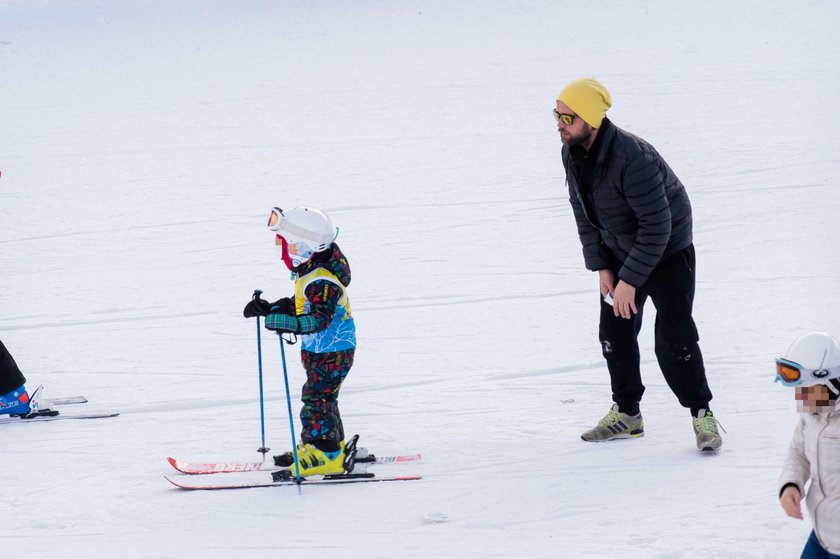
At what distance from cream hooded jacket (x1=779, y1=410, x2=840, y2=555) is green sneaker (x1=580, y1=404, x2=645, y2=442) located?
1.86 m

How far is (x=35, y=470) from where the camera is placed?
461 cm

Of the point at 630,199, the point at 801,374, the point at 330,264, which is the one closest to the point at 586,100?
the point at 630,199

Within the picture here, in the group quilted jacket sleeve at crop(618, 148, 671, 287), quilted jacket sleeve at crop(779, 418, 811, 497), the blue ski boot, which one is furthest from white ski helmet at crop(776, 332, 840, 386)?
the blue ski boot

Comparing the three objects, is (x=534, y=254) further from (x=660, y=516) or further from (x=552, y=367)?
(x=660, y=516)

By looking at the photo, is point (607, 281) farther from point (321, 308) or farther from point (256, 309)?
point (256, 309)

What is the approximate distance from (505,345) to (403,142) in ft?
24.4

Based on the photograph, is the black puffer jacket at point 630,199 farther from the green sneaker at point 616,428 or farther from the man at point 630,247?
the green sneaker at point 616,428

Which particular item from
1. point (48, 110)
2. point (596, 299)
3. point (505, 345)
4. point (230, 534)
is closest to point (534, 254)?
point (596, 299)

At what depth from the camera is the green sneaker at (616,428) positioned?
461 cm

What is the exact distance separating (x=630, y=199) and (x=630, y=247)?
222mm

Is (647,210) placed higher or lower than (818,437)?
higher

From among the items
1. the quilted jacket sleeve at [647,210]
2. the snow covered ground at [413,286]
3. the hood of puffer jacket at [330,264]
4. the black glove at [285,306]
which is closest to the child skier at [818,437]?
the snow covered ground at [413,286]

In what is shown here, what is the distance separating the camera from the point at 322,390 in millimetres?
4309

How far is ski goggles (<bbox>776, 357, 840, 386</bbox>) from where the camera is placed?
2705mm
